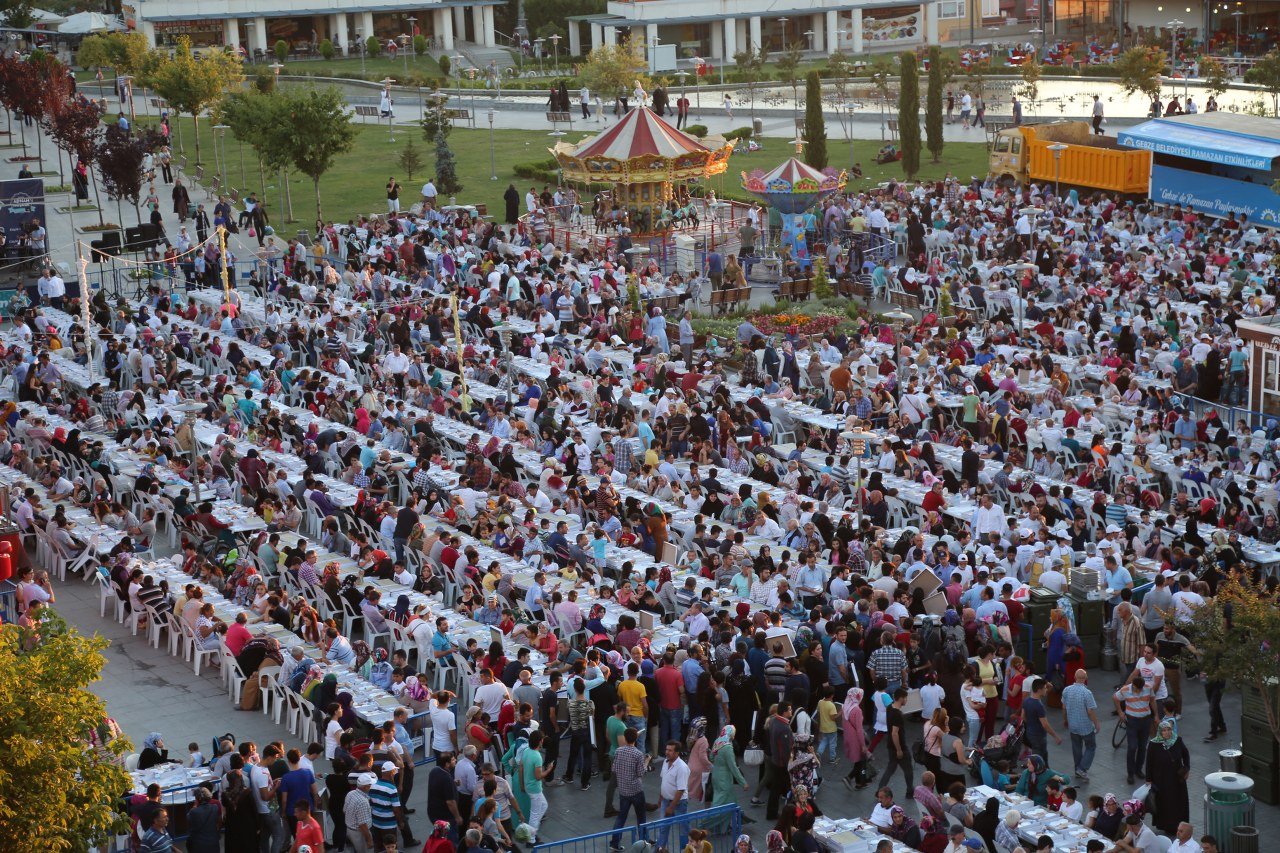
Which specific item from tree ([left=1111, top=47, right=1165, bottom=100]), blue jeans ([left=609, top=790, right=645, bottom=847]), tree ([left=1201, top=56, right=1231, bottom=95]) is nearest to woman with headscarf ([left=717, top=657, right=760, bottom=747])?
blue jeans ([left=609, top=790, right=645, bottom=847])

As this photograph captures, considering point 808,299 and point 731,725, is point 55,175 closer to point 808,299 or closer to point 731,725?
point 808,299

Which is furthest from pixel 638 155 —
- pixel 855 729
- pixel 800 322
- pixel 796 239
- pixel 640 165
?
pixel 855 729

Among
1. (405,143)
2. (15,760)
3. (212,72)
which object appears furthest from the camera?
(405,143)

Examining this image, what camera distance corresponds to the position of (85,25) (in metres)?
85.8

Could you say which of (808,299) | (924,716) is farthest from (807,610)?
(808,299)

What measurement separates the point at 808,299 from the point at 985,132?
2342 cm

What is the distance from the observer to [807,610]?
724 inches

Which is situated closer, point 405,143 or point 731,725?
point 731,725

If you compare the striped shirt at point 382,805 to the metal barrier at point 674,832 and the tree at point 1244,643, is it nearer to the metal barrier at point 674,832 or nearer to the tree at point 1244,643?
the metal barrier at point 674,832

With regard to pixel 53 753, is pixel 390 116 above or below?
above

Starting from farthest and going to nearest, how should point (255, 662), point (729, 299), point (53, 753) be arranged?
point (729, 299) < point (255, 662) < point (53, 753)

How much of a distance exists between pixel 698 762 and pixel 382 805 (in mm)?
2638

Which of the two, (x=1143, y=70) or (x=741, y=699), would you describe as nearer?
(x=741, y=699)

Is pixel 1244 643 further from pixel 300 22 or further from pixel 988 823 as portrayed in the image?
pixel 300 22
